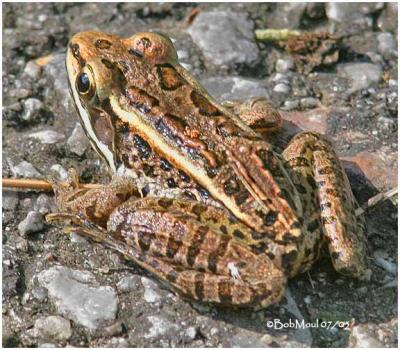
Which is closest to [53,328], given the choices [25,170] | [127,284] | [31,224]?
[127,284]

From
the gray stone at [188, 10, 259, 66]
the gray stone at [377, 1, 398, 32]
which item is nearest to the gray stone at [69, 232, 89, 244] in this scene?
the gray stone at [188, 10, 259, 66]

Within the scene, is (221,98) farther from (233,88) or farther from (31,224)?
(31,224)

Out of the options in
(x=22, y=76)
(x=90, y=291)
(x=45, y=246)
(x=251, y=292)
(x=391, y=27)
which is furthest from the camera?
(x=391, y=27)

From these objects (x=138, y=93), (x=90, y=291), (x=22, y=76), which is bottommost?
(x=90, y=291)

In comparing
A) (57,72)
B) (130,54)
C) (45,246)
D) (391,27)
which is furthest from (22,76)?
(391,27)

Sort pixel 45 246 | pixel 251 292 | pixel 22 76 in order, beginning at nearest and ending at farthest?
1. pixel 251 292
2. pixel 45 246
3. pixel 22 76

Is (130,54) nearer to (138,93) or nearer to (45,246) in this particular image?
(138,93)

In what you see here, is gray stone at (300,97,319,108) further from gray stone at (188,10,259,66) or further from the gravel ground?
gray stone at (188,10,259,66)
